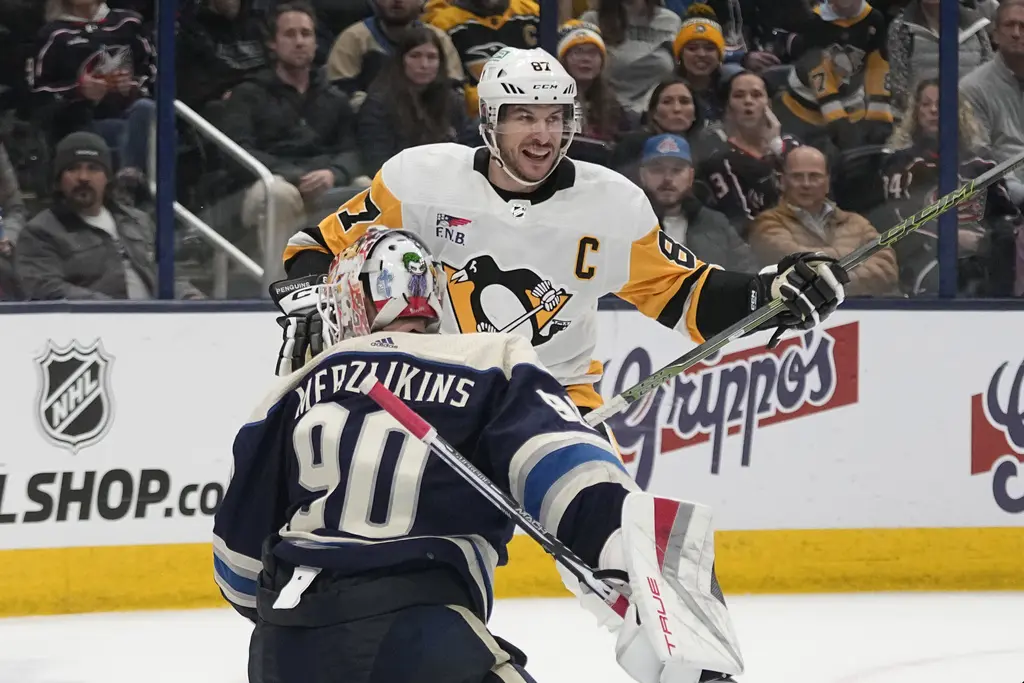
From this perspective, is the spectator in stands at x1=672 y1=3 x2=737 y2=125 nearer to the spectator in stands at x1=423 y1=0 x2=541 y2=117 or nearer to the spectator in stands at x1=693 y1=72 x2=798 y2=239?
the spectator in stands at x1=693 y1=72 x2=798 y2=239

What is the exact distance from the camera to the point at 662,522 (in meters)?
1.64

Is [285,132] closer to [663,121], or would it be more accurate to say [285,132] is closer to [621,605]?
[663,121]

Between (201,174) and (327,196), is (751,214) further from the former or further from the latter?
(201,174)

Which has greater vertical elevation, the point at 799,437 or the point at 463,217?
the point at 463,217

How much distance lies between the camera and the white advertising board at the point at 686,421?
4.50 meters

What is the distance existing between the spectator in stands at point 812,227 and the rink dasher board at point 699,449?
261 mm

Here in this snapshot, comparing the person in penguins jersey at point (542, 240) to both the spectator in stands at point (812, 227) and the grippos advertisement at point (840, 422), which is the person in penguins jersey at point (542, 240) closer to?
the grippos advertisement at point (840, 422)

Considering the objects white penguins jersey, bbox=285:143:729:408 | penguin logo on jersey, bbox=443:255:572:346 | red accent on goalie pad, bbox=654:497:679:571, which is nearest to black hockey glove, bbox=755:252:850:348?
white penguins jersey, bbox=285:143:729:408

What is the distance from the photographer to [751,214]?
525cm

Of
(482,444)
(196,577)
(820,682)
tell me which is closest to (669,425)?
(820,682)

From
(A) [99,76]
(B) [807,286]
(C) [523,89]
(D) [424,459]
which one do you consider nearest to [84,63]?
(A) [99,76]

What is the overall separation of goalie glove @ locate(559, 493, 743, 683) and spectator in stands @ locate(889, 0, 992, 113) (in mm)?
3933

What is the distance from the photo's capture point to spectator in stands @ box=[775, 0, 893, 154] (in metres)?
5.35

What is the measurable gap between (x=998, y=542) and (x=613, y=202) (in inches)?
88.1
